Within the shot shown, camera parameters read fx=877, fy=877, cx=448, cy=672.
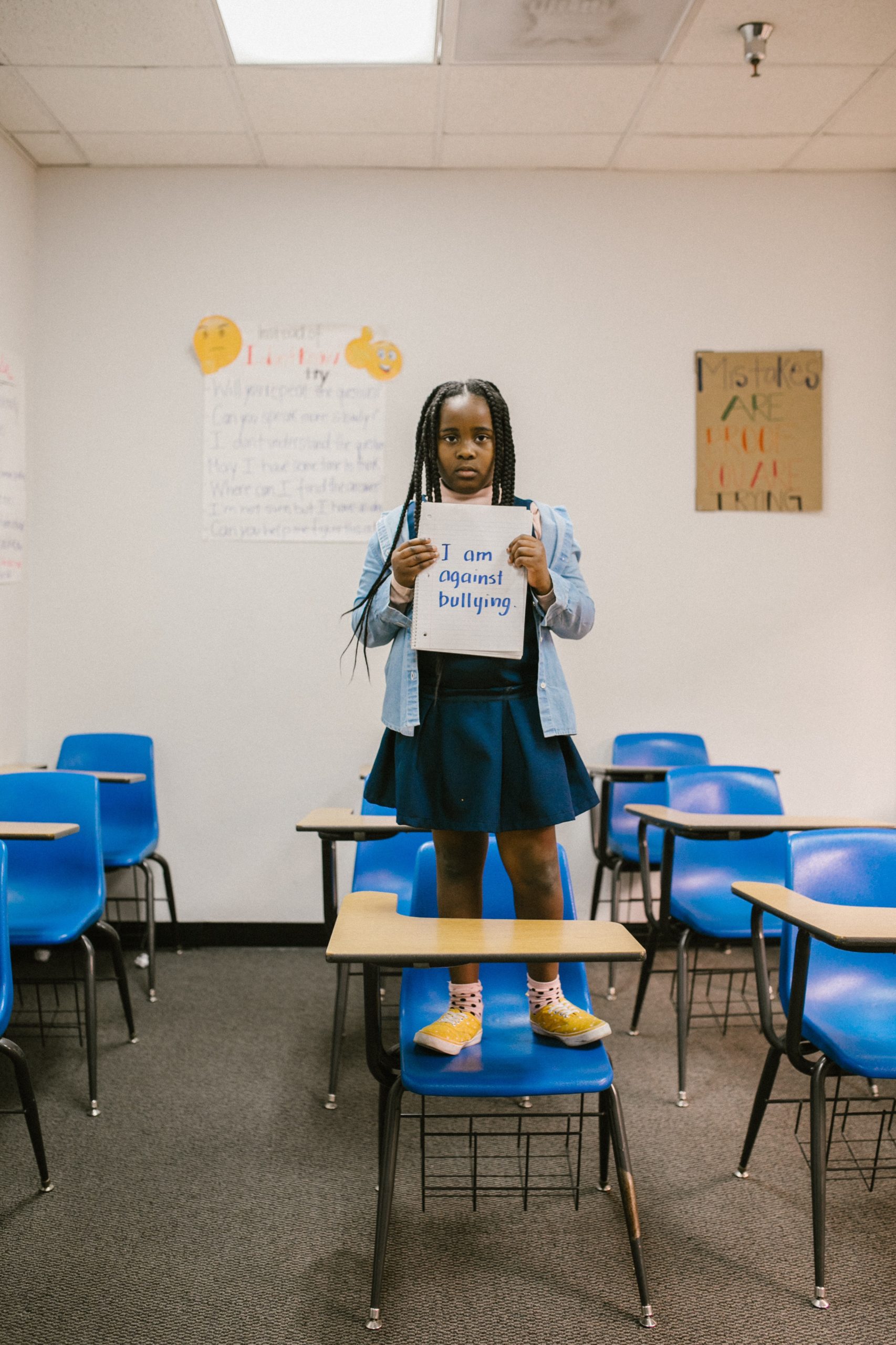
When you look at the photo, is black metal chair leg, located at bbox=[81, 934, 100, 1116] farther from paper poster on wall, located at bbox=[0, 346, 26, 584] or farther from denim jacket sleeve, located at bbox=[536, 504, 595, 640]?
paper poster on wall, located at bbox=[0, 346, 26, 584]

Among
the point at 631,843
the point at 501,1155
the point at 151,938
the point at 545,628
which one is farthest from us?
the point at 631,843

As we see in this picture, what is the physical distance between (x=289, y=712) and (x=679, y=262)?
2.48m

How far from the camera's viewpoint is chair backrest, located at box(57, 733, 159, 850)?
3.29 m

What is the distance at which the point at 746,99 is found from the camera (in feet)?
10.3

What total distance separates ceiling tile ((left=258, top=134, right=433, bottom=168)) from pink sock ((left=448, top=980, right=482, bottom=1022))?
3.16 metres

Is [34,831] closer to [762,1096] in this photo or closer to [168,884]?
[168,884]

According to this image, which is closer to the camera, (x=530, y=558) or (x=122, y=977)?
(x=530, y=558)

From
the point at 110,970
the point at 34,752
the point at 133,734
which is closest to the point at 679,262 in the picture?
the point at 133,734

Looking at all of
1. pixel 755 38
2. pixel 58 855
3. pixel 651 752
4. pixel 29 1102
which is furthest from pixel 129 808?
pixel 755 38

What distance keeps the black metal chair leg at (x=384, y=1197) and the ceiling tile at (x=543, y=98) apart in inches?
123

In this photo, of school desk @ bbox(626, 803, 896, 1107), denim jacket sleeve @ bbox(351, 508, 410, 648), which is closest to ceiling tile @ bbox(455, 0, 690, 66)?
denim jacket sleeve @ bbox(351, 508, 410, 648)

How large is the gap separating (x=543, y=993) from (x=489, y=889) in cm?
27

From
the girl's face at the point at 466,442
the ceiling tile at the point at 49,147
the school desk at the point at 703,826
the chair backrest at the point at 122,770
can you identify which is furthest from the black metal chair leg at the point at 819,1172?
the ceiling tile at the point at 49,147

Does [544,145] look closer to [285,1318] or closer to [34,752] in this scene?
[34,752]
